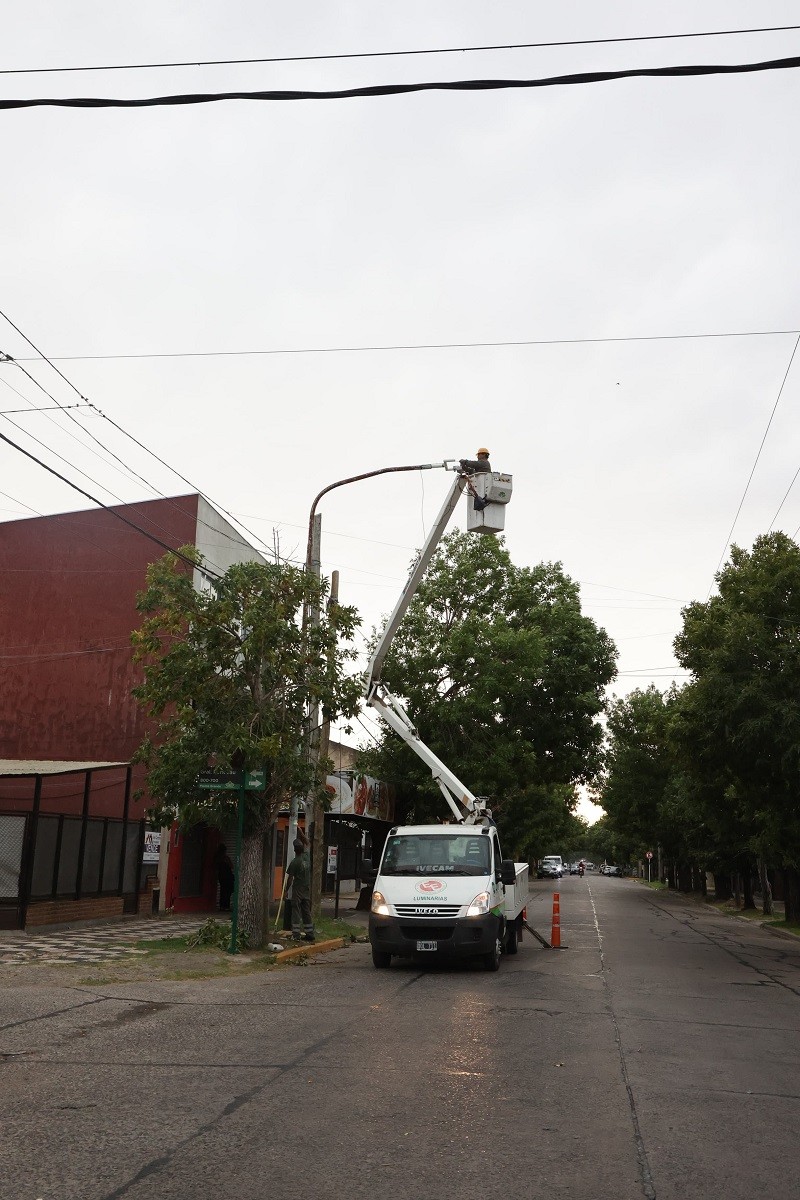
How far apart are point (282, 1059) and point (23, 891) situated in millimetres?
12476

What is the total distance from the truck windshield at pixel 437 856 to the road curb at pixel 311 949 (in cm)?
193

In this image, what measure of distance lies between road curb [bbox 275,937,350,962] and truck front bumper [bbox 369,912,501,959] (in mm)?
1938

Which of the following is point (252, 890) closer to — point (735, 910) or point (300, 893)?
point (300, 893)

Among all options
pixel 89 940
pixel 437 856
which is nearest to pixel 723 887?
pixel 437 856

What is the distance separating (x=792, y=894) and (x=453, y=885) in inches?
806

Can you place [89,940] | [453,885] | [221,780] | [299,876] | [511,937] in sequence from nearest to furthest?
[453,885] → [221,780] → [89,940] → [511,937] → [299,876]

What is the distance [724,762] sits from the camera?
23.0m

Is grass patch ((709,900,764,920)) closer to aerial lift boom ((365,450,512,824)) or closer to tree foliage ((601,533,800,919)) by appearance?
tree foliage ((601,533,800,919))

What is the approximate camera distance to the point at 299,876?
18.1 metres

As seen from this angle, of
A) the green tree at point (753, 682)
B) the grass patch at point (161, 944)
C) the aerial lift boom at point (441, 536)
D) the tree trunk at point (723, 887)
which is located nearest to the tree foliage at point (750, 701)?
the green tree at point (753, 682)

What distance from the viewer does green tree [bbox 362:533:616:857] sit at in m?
31.9

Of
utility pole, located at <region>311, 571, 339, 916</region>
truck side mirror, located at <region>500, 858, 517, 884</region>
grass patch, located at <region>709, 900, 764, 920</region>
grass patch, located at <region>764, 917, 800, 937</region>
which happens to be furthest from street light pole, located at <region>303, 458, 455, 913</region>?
grass patch, located at <region>709, 900, 764, 920</region>

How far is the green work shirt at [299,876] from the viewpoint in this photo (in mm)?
18125

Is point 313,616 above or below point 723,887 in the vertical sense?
above
